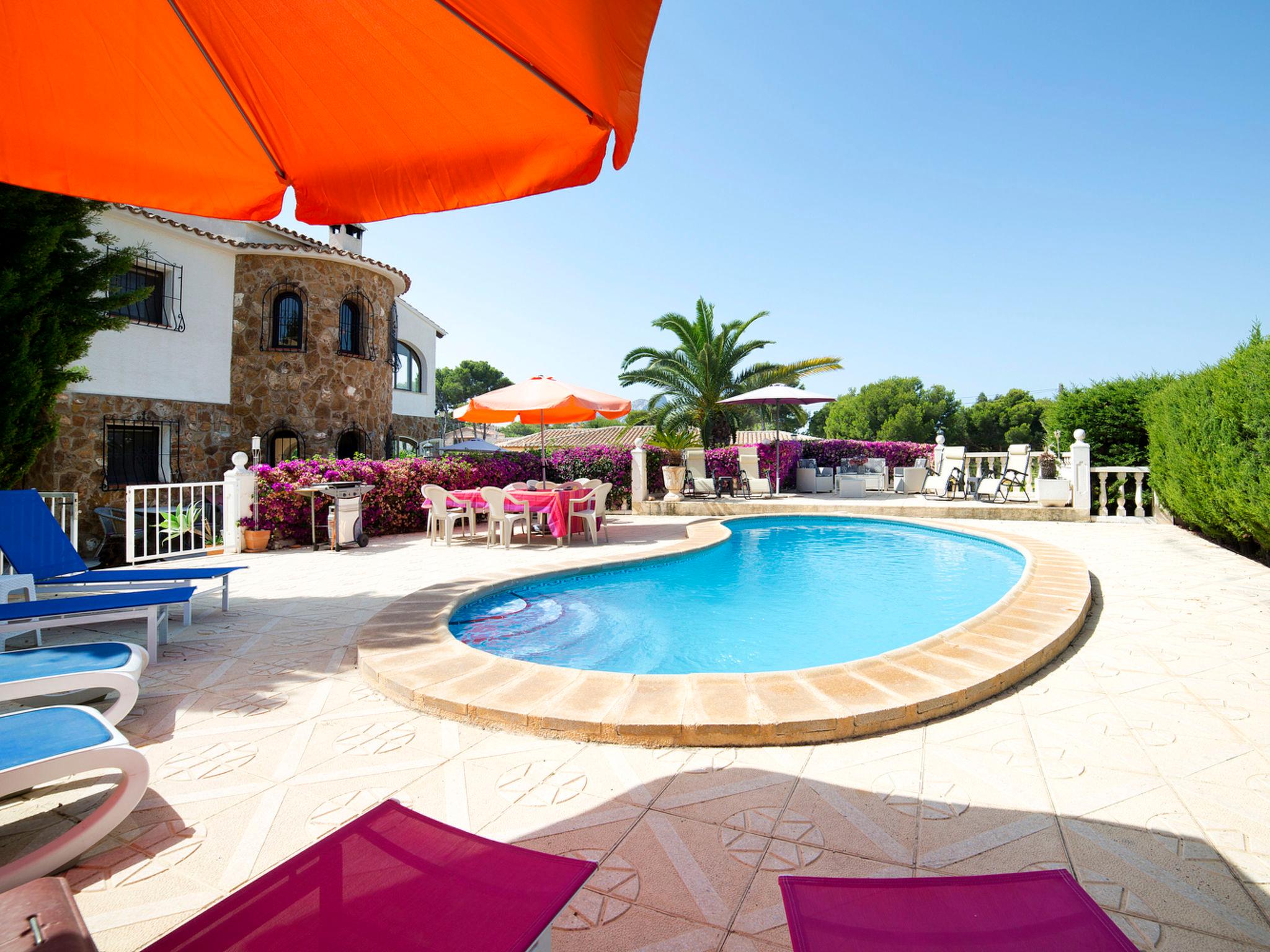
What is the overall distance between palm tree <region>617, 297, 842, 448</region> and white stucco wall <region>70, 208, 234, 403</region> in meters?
11.2

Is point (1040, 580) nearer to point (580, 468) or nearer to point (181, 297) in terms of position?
point (580, 468)

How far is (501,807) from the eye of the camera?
87.9 inches

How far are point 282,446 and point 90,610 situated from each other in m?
11.6

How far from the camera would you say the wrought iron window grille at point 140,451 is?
11.1 metres

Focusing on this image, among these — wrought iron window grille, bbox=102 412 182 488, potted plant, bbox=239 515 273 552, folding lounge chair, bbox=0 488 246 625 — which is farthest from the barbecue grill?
wrought iron window grille, bbox=102 412 182 488

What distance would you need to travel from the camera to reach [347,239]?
16000mm

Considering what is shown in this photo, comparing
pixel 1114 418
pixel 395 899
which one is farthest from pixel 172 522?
pixel 1114 418

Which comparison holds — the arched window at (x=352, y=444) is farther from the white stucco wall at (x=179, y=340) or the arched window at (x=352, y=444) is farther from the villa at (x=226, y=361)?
the white stucco wall at (x=179, y=340)

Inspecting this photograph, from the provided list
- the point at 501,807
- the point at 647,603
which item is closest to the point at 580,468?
the point at 647,603

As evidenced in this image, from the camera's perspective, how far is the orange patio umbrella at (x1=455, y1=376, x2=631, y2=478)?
9.06 meters

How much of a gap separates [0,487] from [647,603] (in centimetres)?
711

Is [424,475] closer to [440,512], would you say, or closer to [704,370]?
[440,512]

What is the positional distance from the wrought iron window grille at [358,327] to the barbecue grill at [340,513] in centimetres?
687

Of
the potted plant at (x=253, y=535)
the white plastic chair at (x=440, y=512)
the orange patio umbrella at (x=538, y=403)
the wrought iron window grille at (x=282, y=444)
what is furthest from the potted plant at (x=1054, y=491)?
the wrought iron window grille at (x=282, y=444)
